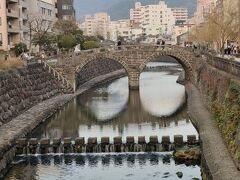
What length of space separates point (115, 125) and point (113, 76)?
5237cm

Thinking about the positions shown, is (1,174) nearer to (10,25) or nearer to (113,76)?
(10,25)

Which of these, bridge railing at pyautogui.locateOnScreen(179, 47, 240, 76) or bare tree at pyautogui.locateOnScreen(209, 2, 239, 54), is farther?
bare tree at pyautogui.locateOnScreen(209, 2, 239, 54)

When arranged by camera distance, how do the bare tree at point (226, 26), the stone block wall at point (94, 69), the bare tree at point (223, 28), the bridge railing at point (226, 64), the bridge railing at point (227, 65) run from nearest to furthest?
the bridge railing at point (227, 65)
the bridge railing at point (226, 64)
the bare tree at point (226, 26)
the bare tree at point (223, 28)
the stone block wall at point (94, 69)

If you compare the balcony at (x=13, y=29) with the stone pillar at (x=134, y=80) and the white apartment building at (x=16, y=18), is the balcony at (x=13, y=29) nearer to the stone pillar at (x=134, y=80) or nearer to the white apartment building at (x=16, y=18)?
the white apartment building at (x=16, y=18)

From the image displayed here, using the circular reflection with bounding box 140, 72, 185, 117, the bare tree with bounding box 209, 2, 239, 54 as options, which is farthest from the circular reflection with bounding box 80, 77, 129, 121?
the bare tree with bounding box 209, 2, 239, 54

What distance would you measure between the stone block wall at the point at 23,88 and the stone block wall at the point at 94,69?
12.5 metres

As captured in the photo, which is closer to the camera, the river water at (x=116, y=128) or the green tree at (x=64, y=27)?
the river water at (x=116, y=128)

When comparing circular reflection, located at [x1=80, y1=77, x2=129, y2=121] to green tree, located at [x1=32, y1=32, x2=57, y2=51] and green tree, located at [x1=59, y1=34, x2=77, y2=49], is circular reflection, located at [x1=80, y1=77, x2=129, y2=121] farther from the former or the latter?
green tree, located at [x1=59, y1=34, x2=77, y2=49]

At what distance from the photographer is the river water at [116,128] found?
94.7 ft

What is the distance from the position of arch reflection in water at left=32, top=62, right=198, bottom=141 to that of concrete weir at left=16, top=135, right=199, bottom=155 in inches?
193

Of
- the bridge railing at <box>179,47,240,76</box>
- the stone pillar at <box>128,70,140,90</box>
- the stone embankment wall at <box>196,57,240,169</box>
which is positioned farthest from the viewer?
the stone pillar at <box>128,70,140,90</box>

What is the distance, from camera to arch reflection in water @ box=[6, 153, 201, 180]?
2825cm

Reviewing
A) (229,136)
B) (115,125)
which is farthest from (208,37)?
(229,136)

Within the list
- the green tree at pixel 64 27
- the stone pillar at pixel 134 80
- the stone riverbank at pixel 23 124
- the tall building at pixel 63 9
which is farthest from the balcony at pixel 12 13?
the tall building at pixel 63 9
